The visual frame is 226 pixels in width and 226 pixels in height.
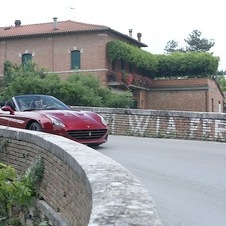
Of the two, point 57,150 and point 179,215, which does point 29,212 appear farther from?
point 179,215

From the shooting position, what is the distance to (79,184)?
5.87 metres

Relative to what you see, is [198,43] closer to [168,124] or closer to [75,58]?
[75,58]

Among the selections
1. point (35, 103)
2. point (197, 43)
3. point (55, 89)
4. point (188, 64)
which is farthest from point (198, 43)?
point (35, 103)

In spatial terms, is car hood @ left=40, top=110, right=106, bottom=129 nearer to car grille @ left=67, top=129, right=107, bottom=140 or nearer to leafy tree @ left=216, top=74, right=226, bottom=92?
car grille @ left=67, top=129, right=107, bottom=140

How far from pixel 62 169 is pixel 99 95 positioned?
3071 centimetres

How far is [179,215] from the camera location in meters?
6.76

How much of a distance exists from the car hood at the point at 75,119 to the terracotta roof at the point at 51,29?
1367 inches

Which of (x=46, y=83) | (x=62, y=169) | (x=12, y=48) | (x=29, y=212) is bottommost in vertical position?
(x=29, y=212)

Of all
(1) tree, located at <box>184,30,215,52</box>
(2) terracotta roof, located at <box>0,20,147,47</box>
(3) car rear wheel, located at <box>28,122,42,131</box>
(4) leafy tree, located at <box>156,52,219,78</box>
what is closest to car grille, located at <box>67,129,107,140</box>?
(3) car rear wheel, located at <box>28,122,42,131</box>

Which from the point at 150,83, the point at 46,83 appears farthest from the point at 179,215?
the point at 150,83

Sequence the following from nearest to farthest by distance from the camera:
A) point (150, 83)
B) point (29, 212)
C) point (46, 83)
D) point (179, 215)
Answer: point (179, 215)
point (29, 212)
point (46, 83)
point (150, 83)

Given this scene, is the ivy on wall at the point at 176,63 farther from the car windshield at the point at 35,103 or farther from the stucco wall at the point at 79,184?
the stucco wall at the point at 79,184

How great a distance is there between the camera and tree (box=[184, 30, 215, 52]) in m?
101

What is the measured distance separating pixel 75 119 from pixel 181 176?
141 inches
